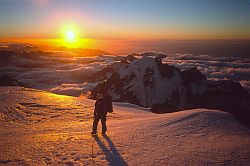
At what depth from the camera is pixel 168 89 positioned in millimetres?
90312

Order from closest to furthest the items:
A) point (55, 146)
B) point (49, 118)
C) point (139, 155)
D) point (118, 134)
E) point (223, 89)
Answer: point (139, 155) < point (55, 146) < point (118, 134) < point (49, 118) < point (223, 89)

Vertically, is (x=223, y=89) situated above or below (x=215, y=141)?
below

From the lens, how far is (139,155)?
7.52 meters

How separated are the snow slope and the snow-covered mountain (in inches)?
2480

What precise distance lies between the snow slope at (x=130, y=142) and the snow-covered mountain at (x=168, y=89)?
63.0 metres

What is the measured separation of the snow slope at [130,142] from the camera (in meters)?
7.22

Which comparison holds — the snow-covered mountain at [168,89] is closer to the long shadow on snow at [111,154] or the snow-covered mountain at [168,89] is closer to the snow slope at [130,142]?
the snow slope at [130,142]

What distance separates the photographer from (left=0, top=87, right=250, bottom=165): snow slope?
722 centimetres

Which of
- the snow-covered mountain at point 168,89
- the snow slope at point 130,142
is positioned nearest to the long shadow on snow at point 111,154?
the snow slope at point 130,142

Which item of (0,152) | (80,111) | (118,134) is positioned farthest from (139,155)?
(80,111)

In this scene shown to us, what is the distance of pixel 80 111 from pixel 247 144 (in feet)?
31.9

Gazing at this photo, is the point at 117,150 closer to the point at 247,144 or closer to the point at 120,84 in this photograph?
the point at 247,144

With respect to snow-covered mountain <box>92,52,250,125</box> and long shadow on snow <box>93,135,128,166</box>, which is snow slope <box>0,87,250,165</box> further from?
snow-covered mountain <box>92,52,250,125</box>

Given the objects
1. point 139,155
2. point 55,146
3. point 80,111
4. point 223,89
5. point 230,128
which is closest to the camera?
point 139,155
